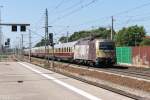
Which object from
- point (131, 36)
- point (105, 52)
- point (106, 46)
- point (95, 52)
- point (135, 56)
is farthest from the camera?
point (131, 36)

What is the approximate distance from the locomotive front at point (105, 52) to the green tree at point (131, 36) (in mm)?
84697

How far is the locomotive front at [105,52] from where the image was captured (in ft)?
157

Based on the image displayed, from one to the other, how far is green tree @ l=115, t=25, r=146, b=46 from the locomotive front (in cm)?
8470

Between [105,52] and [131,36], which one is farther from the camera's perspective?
[131,36]

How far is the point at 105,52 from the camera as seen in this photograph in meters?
48.6

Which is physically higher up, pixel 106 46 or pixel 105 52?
pixel 106 46

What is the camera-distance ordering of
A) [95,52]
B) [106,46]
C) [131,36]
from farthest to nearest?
[131,36] < [95,52] < [106,46]

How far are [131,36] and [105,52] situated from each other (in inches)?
3469

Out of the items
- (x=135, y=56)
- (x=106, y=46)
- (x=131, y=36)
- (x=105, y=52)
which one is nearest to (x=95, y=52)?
(x=105, y=52)

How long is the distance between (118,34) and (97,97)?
125 m

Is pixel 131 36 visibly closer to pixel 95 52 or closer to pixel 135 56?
pixel 135 56

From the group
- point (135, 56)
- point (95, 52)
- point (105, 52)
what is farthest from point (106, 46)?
point (135, 56)

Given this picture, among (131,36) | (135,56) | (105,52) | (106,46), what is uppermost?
(131,36)

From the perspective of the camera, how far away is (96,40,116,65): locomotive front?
47969mm
